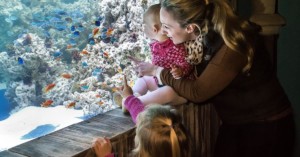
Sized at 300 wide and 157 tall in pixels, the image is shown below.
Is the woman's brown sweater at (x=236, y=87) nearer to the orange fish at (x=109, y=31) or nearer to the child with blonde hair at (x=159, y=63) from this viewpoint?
the child with blonde hair at (x=159, y=63)

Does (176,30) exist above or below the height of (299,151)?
above

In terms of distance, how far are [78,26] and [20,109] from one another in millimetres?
630

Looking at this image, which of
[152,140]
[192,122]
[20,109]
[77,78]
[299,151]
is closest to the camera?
[152,140]

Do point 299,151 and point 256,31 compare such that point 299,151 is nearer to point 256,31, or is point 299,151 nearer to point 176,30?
point 256,31

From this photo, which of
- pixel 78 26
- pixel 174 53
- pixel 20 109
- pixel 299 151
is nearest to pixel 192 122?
pixel 174 53

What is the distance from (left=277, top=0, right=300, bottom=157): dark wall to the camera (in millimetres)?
3121

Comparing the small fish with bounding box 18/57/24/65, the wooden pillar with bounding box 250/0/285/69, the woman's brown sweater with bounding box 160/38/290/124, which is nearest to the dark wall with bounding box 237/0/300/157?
the wooden pillar with bounding box 250/0/285/69

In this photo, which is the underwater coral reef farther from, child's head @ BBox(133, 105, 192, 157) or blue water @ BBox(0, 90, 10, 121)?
child's head @ BBox(133, 105, 192, 157)

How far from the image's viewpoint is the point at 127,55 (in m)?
2.35

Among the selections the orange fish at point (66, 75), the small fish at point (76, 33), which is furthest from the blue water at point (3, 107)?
the small fish at point (76, 33)

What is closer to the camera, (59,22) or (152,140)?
(152,140)

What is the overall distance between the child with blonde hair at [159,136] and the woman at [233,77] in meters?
0.25

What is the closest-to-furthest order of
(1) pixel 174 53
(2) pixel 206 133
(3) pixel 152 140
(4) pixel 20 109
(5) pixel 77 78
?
1. (3) pixel 152 140
2. (4) pixel 20 109
3. (1) pixel 174 53
4. (5) pixel 77 78
5. (2) pixel 206 133

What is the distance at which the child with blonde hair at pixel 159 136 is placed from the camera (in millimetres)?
1514
